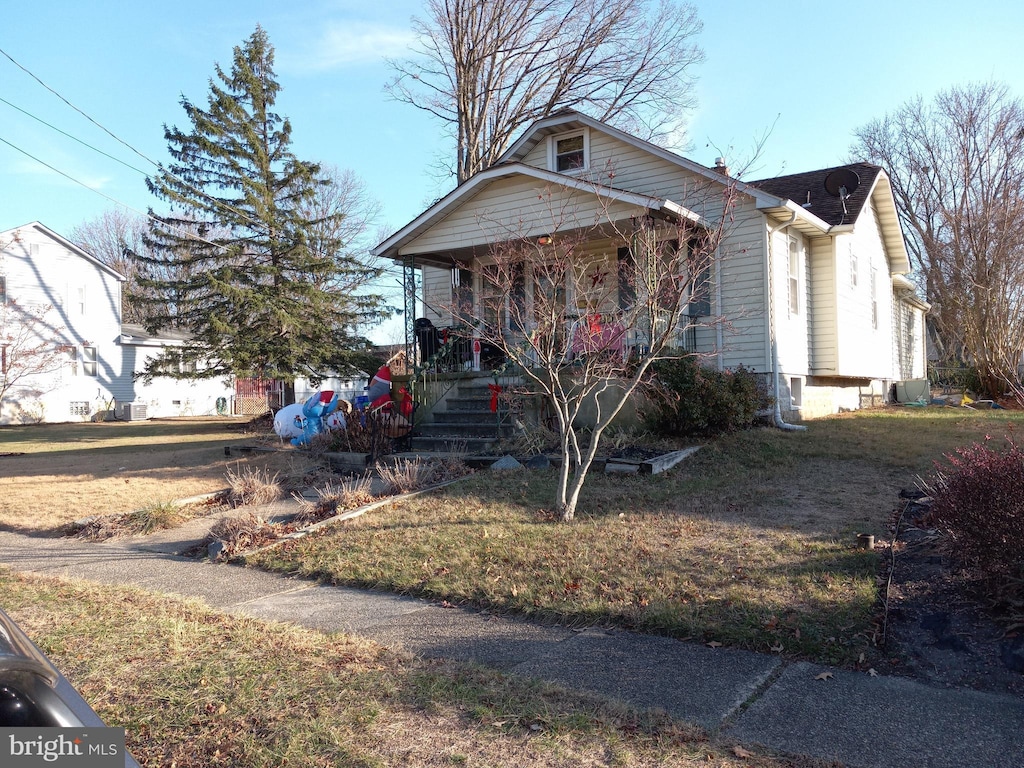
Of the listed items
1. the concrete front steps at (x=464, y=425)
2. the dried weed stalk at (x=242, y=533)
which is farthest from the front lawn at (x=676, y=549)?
the concrete front steps at (x=464, y=425)

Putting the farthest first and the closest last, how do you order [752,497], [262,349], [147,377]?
[147,377]
[262,349]
[752,497]

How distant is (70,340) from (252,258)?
514 inches

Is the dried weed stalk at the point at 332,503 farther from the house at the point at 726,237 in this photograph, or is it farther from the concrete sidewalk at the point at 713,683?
the house at the point at 726,237

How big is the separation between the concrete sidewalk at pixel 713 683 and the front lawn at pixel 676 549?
259 mm

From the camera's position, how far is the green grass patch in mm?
3205

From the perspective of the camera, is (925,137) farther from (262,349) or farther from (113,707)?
(113,707)

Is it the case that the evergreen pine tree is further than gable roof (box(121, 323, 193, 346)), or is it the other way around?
gable roof (box(121, 323, 193, 346))

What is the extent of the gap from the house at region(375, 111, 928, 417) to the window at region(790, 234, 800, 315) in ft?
Result: 0.10

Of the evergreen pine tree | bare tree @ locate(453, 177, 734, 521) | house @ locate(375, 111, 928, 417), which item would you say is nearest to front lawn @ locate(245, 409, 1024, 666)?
bare tree @ locate(453, 177, 734, 521)

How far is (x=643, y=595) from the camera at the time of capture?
518cm

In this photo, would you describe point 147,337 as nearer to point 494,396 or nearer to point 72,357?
point 72,357

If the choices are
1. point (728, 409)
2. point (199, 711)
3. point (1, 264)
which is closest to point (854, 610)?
point (199, 711)

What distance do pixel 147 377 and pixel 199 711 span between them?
72.5ft

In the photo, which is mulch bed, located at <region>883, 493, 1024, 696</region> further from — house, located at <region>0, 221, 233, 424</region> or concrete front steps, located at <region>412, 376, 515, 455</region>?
house, located at <region>0, 221, 233, 424</region>
